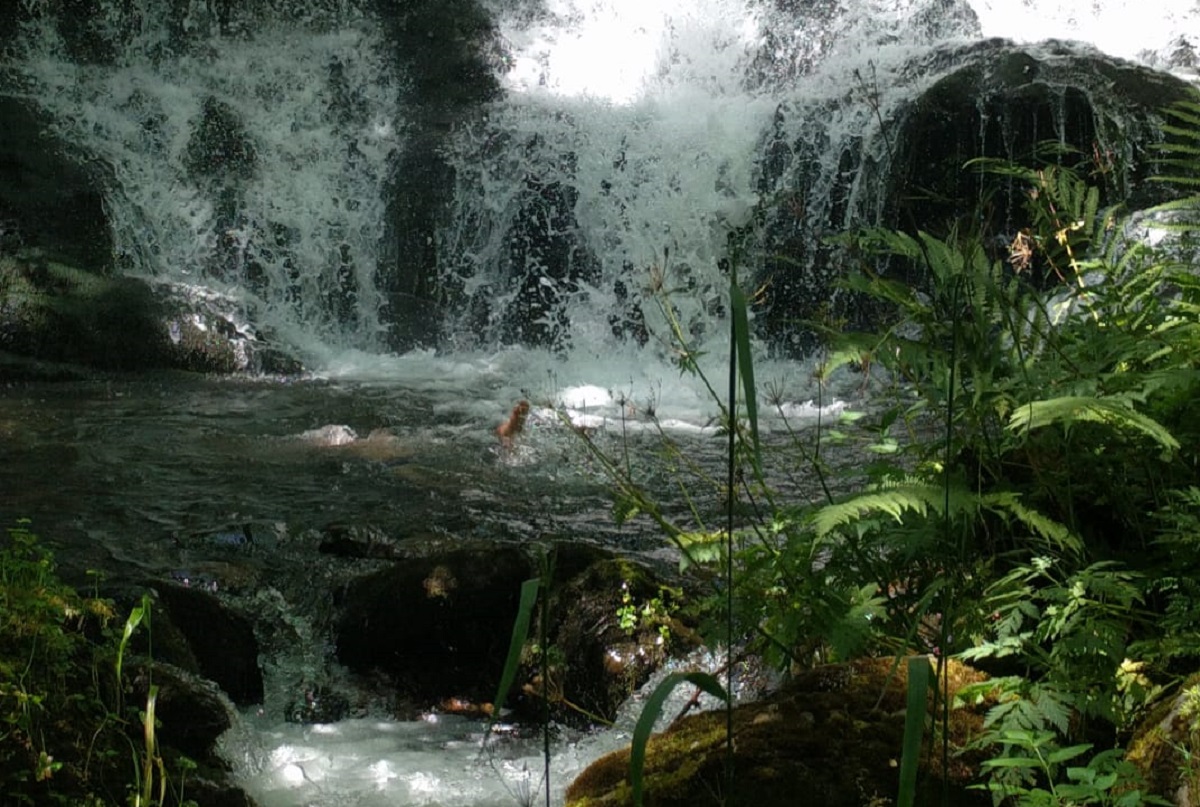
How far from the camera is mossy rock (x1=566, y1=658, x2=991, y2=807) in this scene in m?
2.32

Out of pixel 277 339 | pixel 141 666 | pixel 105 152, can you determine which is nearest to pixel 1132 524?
pixel 141 666

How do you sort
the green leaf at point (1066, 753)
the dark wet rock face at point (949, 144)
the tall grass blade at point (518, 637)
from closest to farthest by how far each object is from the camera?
the tall grass blade at point (518, 637)
the green leaf at point (1066, 753)
the dark wet rock face at point (949, 144)

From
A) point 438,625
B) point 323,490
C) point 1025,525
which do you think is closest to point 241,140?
point 323,490

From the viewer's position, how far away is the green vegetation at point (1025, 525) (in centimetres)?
228

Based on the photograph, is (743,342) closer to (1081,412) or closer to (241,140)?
(1081,412)

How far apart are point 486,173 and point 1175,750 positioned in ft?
38.6

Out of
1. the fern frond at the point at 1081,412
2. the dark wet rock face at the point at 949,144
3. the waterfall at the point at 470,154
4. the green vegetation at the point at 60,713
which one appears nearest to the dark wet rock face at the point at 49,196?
the waterfall at the point at 470,154

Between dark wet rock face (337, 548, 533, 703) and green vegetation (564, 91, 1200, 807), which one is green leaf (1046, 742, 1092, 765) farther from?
dark wet rock face (337, 548, 533, 703)

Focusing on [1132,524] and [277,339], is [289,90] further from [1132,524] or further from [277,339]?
Answer: [1132,524]

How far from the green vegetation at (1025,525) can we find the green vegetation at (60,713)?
138 centimetres

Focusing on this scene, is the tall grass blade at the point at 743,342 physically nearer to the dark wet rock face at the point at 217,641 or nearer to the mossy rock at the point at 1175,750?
the mossy rock at the point at 1175,750

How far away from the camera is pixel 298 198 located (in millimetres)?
13383

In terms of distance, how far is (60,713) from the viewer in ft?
10.0

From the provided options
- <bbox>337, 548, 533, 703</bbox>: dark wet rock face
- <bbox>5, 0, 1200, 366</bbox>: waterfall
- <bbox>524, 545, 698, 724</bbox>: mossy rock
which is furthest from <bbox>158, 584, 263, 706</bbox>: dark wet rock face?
<bbox>5, 0, 1200, 366</bbox>: waterfall
